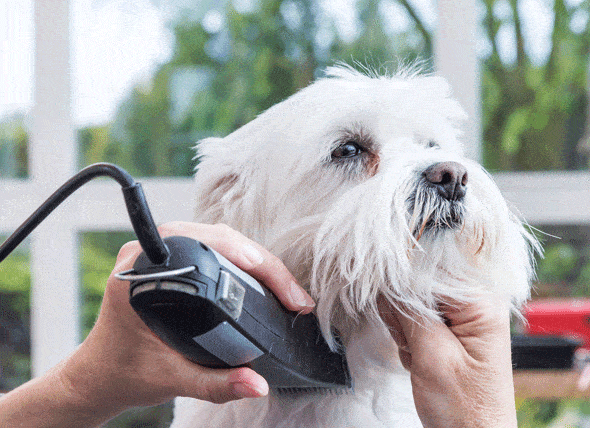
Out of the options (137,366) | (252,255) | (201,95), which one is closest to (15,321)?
(201,95)

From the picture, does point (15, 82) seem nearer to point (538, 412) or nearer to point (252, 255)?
point (252, 255)

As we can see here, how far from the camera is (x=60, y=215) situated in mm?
1907

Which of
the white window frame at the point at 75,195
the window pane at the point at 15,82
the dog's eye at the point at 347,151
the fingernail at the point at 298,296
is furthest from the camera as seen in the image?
the window pane at the point at 15,82

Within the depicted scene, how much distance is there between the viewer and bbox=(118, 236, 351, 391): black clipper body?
0.37 meters

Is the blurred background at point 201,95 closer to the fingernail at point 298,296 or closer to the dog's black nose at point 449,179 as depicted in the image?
the dog's black nose at point 449,179

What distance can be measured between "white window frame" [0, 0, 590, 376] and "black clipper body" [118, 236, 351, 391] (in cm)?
135

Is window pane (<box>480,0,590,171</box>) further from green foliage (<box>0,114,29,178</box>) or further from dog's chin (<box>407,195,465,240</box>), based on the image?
green foliage (<box>0,114,29,178</box>)

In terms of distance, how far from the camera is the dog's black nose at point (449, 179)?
1.79ft

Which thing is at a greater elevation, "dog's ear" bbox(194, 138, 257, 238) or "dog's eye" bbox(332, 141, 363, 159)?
"dog's eye" bbox(332, 141, 363, 159)

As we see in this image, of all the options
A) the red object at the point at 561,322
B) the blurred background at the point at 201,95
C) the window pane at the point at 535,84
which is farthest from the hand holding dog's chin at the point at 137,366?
the window pane at the point at 535,84

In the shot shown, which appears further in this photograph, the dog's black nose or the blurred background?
the blurred background

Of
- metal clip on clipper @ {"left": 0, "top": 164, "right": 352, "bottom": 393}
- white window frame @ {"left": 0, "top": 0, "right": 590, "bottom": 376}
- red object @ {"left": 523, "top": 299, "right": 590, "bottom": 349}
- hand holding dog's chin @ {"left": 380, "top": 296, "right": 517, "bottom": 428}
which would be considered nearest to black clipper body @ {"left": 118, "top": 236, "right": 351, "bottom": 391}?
metal clip on clipper @ {"left": 0, "top": 164, "right": 352, "bottom": 393}

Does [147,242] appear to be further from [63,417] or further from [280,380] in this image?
[63,417]

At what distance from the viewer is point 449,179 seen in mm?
546
